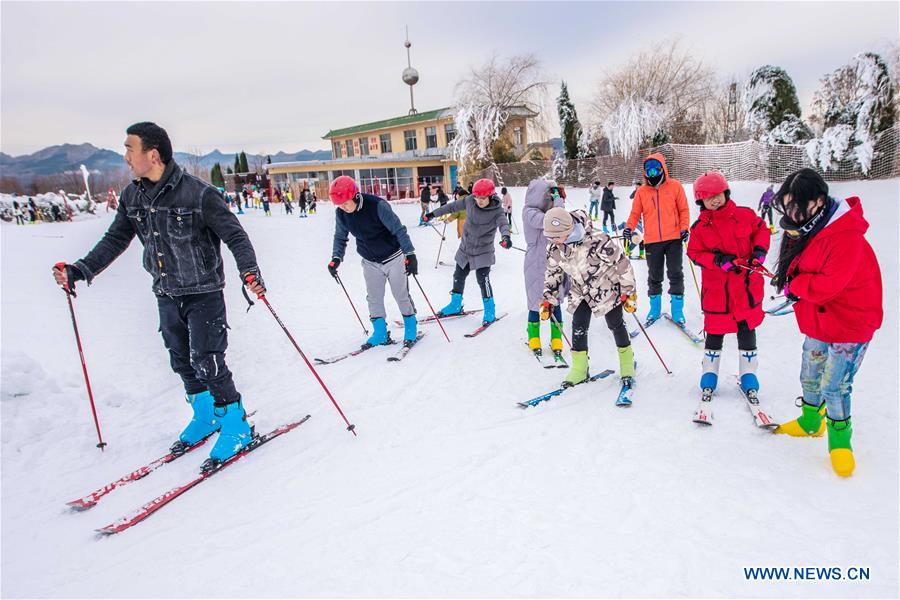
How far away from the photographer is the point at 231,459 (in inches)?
129

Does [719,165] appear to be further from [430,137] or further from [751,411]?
[430,137]

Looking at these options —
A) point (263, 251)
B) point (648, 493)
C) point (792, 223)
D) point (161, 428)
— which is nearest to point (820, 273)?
point (792, 223)

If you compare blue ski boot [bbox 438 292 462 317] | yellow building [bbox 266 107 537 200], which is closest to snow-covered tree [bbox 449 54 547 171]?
yellow building [bbox 266 107 537 200]

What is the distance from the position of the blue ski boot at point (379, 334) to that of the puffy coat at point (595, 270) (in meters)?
2.56

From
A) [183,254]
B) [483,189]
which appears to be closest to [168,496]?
[183,254]

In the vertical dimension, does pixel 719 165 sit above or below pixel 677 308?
Answer: above

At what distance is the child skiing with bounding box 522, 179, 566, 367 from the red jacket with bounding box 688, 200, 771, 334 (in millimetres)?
1508

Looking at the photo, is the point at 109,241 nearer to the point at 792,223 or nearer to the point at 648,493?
the point at 648,493

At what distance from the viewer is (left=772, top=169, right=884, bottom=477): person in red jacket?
2.51 meters

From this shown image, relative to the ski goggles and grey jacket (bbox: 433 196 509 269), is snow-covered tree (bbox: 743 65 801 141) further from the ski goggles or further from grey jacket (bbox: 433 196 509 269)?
grey jacket (bbox: 433 196 509 269)

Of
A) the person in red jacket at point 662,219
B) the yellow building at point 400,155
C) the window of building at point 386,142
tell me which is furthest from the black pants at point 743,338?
the window of building at point 386,142

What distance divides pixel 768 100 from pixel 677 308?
18.1 metres

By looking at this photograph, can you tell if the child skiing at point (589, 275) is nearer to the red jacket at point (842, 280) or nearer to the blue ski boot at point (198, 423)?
the red jacket at point (842, 280)

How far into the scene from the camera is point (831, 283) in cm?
251
